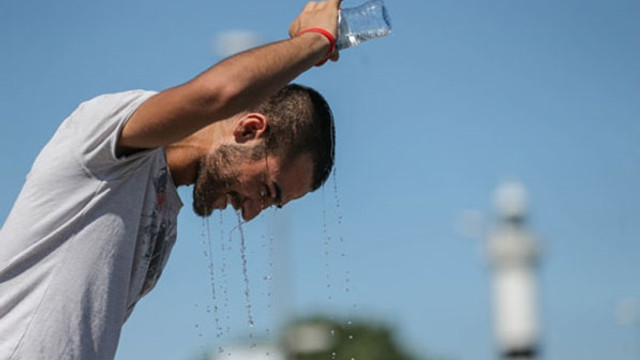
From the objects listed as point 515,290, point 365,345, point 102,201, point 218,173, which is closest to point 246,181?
point 218,173

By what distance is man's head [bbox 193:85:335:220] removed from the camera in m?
4.74

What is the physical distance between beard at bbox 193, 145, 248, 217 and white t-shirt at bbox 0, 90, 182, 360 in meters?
0.42

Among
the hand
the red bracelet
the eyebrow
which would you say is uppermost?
the hand

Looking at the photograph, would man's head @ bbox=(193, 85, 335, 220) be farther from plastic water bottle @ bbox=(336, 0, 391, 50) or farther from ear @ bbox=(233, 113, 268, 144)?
plastic water bottle @ bbox=(336, 0, 391, 50)

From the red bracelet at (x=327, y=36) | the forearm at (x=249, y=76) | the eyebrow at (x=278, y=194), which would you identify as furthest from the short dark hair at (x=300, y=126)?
the forearm at (x=249, y=76)

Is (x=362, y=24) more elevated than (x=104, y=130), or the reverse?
(x=362, y=24)

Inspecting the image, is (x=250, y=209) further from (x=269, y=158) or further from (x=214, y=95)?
(x=214, y=95)

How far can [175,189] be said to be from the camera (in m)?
4.64

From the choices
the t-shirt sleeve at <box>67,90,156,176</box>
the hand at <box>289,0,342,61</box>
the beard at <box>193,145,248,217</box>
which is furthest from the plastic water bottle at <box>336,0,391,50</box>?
the t-shirt sleeve at <box>67,90,156,176</box>

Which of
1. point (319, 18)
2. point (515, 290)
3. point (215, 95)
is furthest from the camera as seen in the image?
point (515, 290)

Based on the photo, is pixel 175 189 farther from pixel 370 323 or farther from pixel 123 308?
pixel 370 323

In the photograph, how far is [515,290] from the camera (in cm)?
5178

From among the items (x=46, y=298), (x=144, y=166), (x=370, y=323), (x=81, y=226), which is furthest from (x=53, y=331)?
(x=370, y=323)

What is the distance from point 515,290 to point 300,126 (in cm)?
4807
